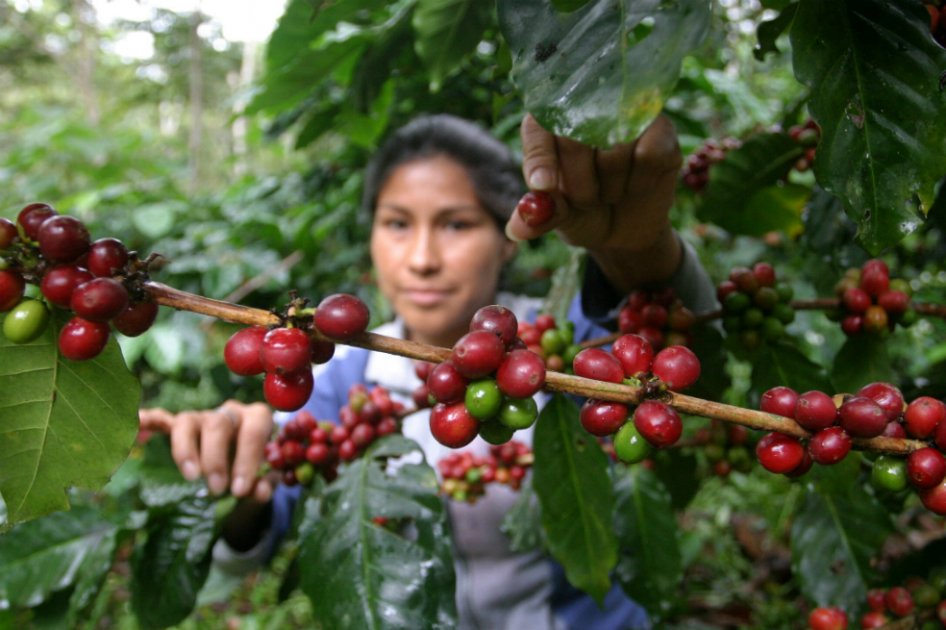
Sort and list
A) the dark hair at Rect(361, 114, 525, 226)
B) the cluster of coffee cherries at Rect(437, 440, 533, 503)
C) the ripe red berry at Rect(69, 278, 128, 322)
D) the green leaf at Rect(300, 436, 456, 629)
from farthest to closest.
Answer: the dark hair at Rect(361, 114, 525, 226), the cluster of coffee cherries at Rect(437, 440, 533, 503), the green leaf at Rect(300, 436, 456, 629), the ripe red berry at Rect(69, 278, 128, 322)

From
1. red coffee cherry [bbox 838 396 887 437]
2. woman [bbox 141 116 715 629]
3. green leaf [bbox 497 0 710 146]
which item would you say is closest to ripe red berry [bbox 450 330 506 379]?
green leaf [bbox 497 0 710 146]

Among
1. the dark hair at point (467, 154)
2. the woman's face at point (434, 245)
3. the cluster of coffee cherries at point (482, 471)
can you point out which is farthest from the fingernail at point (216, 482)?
the dark hair at point (467, 154)

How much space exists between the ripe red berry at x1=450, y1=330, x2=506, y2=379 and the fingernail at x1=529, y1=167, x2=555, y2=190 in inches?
11.3

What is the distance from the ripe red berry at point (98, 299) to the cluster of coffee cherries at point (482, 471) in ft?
3.36

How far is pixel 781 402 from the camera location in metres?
0.62

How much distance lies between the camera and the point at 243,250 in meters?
2.34

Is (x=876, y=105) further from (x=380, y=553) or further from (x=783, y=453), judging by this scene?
(x=380, y=553)

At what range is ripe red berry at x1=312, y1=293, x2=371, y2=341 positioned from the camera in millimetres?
561

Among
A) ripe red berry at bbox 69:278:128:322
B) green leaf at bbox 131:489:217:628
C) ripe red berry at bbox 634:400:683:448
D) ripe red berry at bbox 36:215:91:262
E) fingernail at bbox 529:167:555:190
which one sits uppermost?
ripe red berry at bbox 36:215:91:262

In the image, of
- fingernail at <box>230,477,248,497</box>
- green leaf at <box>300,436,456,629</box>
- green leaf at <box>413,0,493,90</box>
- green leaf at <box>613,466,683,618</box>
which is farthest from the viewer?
green leaf at <box>613,466,683,618</box>

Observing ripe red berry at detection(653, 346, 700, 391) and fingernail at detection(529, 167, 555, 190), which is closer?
ripe red berry at detection(653, 346, 700, 391)

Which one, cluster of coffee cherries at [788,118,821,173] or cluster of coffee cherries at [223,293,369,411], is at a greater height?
cluster of coffee cherries at [223,293,369,411]

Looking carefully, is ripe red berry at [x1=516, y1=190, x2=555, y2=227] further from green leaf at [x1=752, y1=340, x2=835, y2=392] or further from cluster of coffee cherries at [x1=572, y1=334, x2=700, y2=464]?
green leaf at [x1=752, y1=340, x2=835, y2=392]

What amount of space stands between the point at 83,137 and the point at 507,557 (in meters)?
3.09
